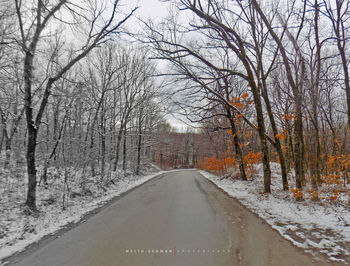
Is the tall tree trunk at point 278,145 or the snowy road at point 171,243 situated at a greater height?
the tall tree trunk at point 278,145

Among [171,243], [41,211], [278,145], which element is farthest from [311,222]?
[41,211]

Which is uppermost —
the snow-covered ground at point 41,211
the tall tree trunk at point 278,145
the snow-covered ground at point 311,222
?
the tall tree trunk at point 278,145

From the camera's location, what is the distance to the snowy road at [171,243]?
3.69 m

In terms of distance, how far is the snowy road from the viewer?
12.1 ft

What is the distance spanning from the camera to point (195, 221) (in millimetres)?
5984

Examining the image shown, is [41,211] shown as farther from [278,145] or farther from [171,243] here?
[278,145]

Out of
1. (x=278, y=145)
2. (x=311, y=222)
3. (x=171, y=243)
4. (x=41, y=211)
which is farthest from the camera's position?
(x=278, y=145)

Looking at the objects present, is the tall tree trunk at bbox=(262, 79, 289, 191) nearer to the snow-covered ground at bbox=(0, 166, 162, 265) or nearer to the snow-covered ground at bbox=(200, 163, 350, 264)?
the snow-covered ground at bbox=(200, 163, 350, 264)

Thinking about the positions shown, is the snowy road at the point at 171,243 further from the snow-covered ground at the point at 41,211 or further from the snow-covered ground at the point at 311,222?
the snow-covered ground at the point at 41,211

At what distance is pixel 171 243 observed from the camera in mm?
4418

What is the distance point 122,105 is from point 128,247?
19018mm

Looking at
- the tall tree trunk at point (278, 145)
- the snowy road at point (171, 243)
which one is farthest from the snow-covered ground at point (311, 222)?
the tall tree trunk at point (278, 145)

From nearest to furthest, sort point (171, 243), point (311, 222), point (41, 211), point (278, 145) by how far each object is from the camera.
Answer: point (171, 243)
point (311, 222)
point (41, 211)
point (278, 145)

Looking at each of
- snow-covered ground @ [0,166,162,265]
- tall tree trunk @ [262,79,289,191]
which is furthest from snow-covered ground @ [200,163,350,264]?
snow-covered ground @ [0,166,162,265]
